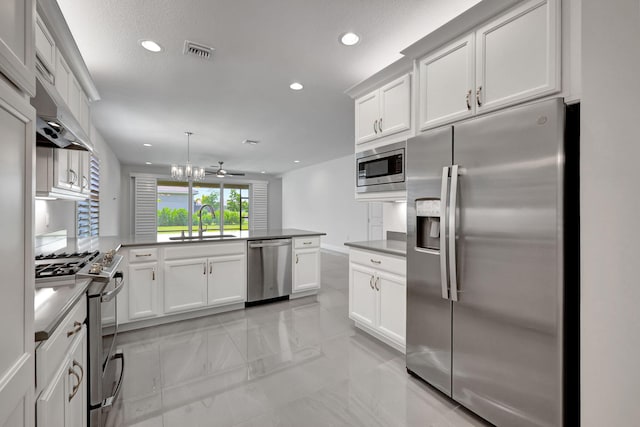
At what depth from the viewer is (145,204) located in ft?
28.9

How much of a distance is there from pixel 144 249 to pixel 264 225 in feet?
26.1

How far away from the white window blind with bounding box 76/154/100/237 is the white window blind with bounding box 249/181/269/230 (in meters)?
5.82

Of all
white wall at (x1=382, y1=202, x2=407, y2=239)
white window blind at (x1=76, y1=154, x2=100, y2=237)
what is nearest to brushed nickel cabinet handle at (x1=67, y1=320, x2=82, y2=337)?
white wall at (x1=382, y1=202, x2=407, y2=239)

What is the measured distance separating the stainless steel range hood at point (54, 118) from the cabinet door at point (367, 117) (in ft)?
7.41

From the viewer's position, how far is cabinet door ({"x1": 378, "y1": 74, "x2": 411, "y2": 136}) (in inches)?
95.3

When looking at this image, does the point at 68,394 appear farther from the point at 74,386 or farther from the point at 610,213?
the point at 610,213

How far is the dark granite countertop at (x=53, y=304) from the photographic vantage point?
37.2 inches

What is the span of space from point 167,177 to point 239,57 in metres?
7.62

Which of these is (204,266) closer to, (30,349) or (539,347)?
(30,349)

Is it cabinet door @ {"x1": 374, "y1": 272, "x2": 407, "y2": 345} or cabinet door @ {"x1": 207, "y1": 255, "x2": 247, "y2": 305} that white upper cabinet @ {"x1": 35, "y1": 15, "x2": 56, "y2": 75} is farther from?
cabinet door @ {"x1": 374, "y1": 272, "x2": 407, "y2": 345}

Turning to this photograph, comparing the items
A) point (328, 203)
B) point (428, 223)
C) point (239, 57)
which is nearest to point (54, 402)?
point (428, 223)

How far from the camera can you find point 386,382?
2.10m

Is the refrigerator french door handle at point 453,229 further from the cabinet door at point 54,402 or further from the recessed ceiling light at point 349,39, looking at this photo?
the cabinet door at point 54,402

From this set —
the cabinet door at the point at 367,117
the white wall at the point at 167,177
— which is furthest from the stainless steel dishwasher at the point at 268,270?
the white wall at the point at 167,177
